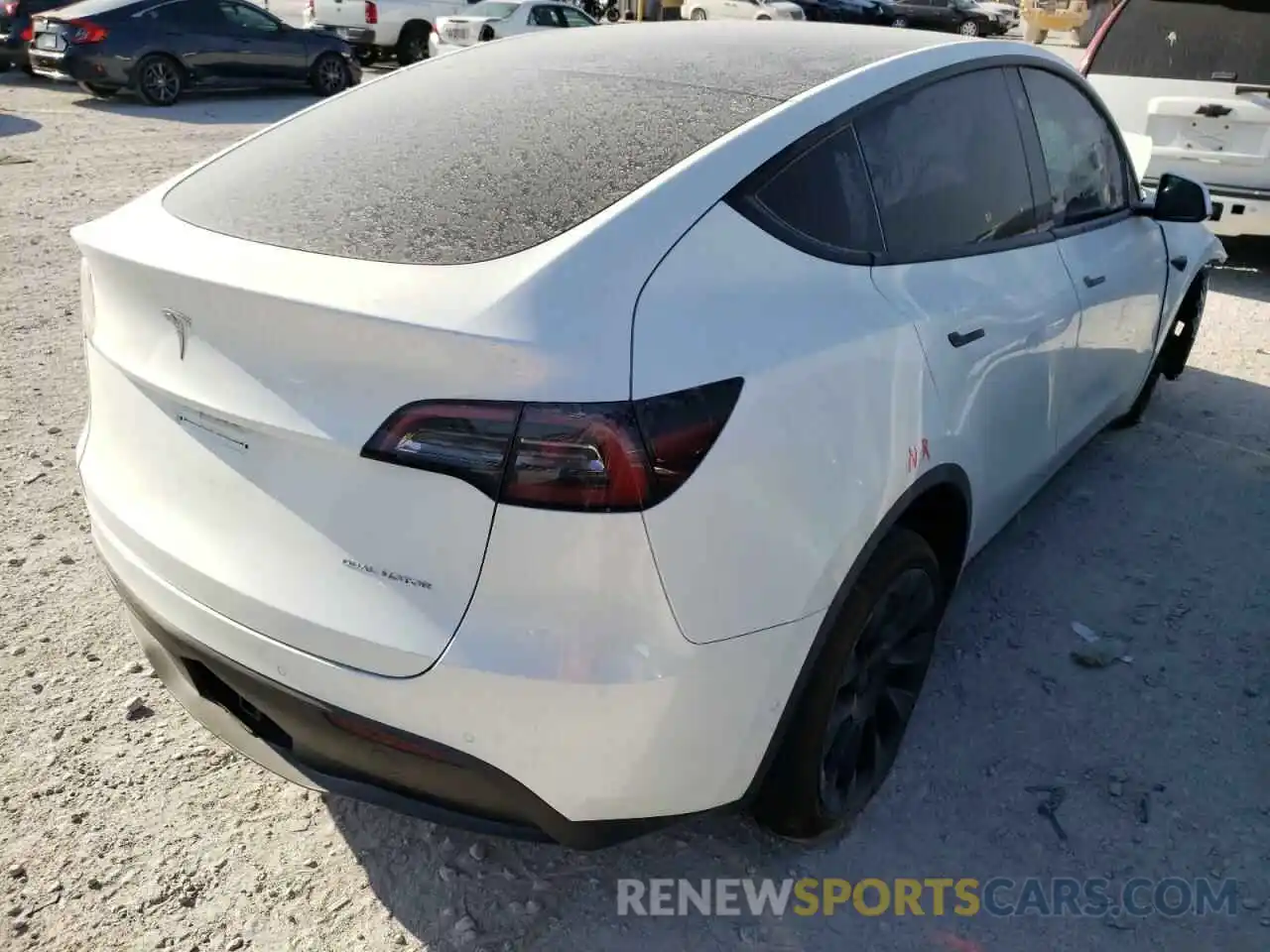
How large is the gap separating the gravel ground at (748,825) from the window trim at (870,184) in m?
1.27

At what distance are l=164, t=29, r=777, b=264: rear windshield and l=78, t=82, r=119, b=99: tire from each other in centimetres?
1315

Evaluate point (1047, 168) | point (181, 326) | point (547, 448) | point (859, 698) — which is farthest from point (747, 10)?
point (547, 448)

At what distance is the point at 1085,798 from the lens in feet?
9.08

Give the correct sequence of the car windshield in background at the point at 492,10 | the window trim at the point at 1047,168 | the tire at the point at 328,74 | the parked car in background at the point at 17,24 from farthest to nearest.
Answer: the car windshield in background at the point at 492,10 → the tire at the point at 328,74 → the parked car in background at the point at 17,24 → the window trim at the point at 1047,168

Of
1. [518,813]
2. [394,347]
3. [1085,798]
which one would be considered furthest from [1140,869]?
[394,347]

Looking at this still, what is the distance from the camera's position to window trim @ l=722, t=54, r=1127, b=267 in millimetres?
2146

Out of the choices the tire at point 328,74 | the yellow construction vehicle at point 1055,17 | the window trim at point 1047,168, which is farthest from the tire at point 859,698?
the yellow construction vehicle at point 1055,17

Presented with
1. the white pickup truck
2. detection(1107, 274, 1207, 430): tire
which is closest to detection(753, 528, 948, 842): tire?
detection(1107, 274, 1207, 430): tire

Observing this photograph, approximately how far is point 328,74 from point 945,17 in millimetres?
21051

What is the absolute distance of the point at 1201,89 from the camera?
6.84 meters

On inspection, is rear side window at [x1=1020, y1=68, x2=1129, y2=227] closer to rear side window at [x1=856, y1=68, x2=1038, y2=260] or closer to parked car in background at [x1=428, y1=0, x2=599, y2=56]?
rear side window at [x1=856, y1=68, x2=1038, y2=260]

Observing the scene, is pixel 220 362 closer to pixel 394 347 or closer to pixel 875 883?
pixel 394 347

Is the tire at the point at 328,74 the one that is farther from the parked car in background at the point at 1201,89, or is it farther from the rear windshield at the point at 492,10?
the parked car in background at the point at 1201,89

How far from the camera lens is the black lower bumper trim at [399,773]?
6.28ft
